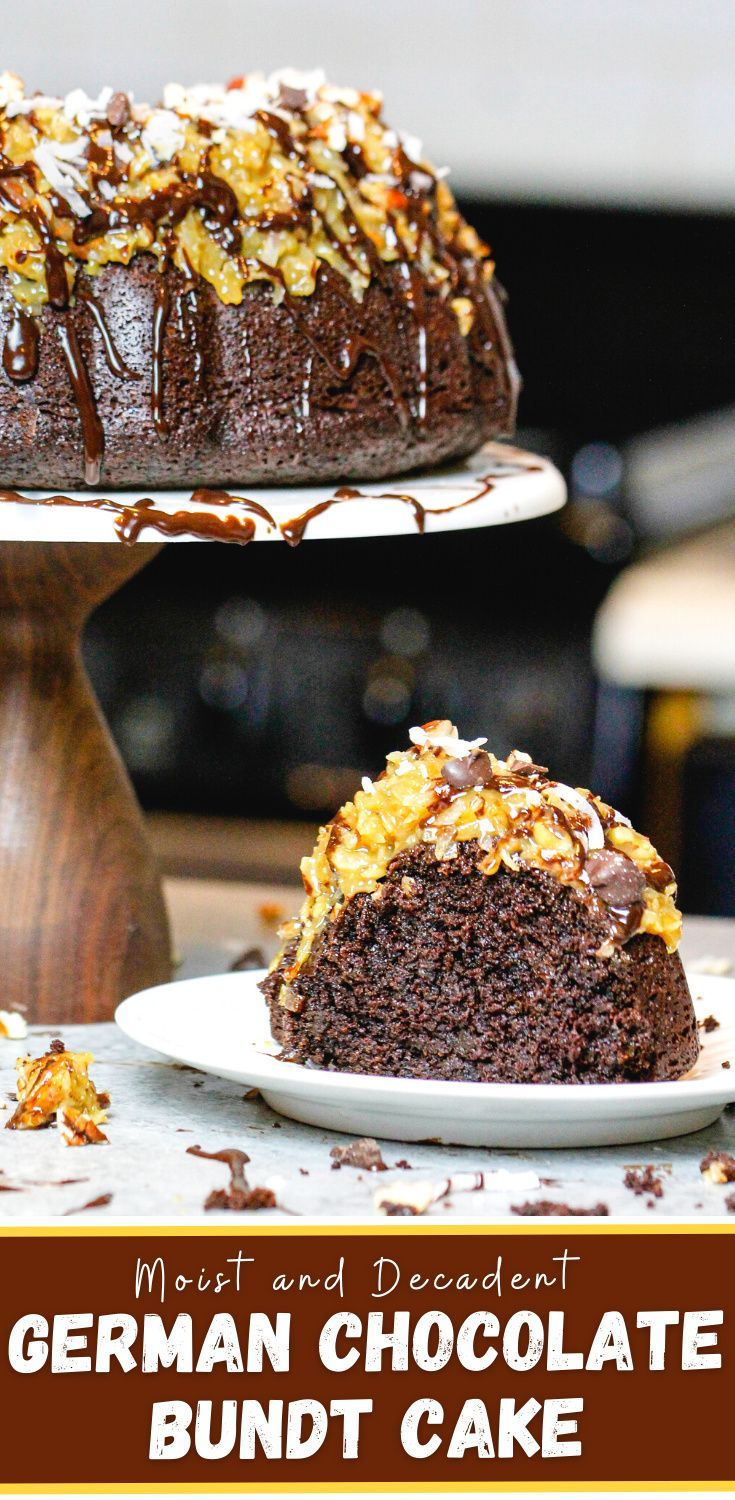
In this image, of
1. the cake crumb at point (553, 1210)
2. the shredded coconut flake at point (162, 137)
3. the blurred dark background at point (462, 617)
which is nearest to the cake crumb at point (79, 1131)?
the cake crumb at point (553, 1210)

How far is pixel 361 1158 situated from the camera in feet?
4.04

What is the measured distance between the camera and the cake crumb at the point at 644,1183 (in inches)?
47.1

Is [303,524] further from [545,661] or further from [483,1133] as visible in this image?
[545,661]

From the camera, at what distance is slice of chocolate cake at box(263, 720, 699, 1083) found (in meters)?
1.24

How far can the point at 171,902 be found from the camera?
2.12m

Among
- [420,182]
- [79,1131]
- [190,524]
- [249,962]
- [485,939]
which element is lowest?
[249,962]

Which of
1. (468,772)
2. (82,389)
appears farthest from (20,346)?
(468,772)

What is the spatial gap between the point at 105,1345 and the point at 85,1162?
205mm

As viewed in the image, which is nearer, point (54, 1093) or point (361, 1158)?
point (361, 1158)

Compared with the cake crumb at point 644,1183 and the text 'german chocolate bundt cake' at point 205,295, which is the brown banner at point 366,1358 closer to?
the cake crumb at point 644,1183

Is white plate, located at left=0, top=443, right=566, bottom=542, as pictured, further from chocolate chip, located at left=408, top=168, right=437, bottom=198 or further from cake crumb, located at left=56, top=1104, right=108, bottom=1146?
cake crumb, located at left=56, top=1104, right=108, bottom=1146

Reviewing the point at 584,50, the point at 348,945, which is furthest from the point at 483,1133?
the point at 584,50

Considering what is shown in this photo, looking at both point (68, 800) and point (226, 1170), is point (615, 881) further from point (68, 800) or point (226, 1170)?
point (68, 800)

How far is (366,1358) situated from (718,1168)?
28cm
